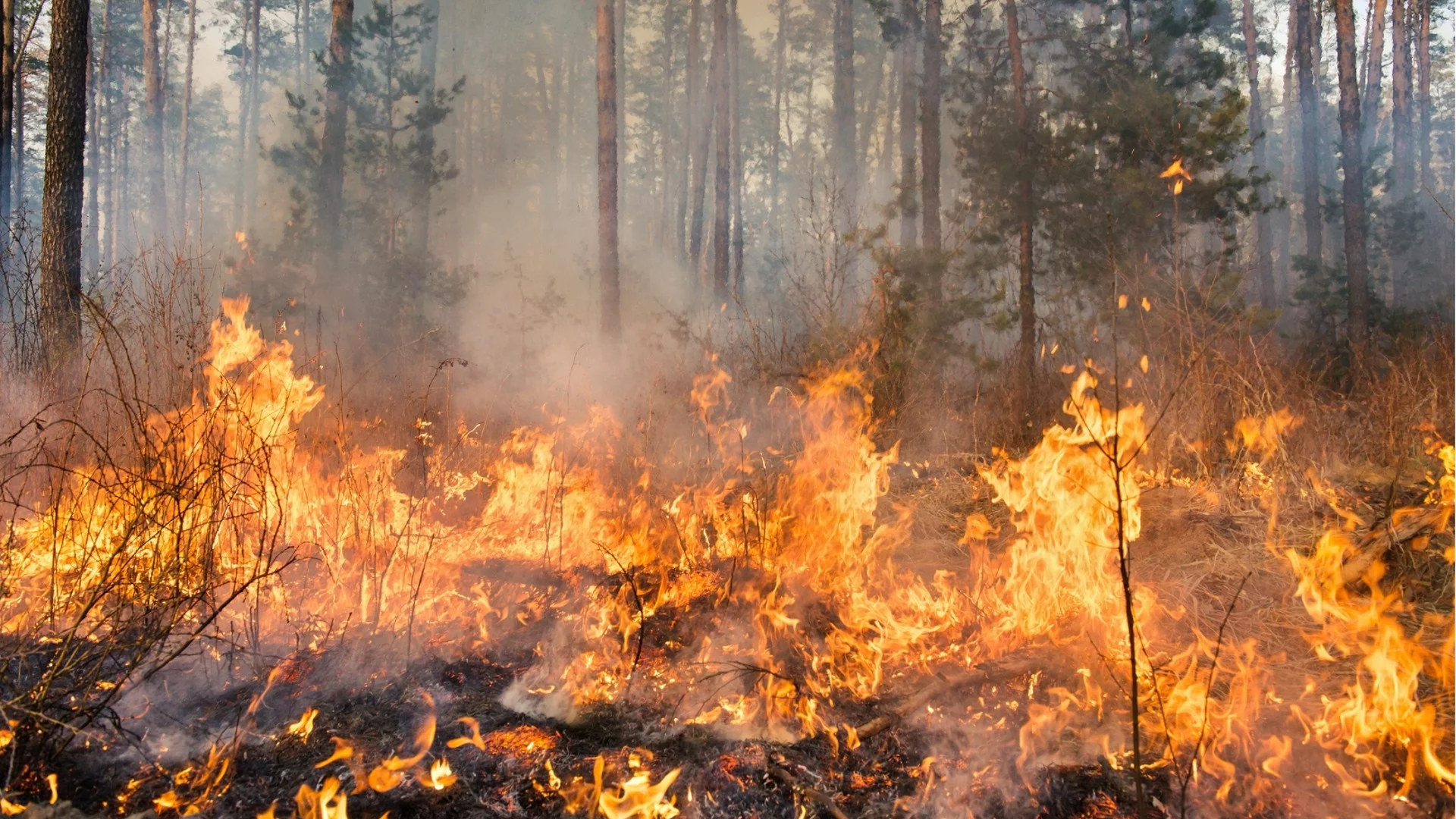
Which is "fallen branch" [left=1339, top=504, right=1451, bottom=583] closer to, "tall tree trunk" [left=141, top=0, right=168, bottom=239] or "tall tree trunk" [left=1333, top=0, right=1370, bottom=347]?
"tall tree trunk" [left=1333, top=0, right=1370, bottom=347]

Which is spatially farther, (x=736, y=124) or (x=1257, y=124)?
(x=736, y=124)

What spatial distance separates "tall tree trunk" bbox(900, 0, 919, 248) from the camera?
36.8ft

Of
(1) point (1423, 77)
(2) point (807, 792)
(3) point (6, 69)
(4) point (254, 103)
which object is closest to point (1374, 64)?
(1) point (1423, 77)

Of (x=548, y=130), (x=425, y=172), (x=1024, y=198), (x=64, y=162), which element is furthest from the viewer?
(x=548, y=130)

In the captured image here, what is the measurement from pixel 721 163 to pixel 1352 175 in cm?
1063

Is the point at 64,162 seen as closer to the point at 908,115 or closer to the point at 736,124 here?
the point at 908,115

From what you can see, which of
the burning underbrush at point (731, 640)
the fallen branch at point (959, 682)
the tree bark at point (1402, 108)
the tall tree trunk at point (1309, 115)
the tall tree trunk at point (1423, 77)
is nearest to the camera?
the burning underbrush at point (731, 640)

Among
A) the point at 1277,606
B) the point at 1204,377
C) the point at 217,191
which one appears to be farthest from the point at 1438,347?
the point at 217,191

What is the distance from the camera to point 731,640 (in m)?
3.61

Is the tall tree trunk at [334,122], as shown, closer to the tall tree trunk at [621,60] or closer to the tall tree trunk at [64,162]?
the tall tree trunk at [64,162]

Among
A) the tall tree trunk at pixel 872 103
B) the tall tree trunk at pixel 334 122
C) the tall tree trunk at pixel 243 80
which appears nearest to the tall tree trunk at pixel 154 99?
the tall tree trunk at pixel 243 80

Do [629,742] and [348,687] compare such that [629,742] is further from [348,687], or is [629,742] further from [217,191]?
[217,191]

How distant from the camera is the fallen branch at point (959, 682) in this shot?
2.86 metres

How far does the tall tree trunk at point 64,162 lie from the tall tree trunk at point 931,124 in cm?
954
